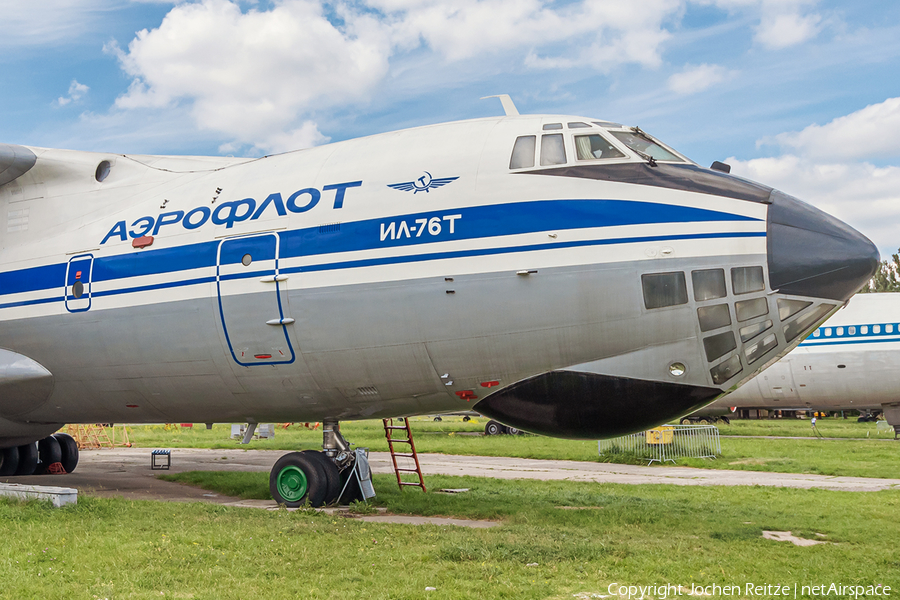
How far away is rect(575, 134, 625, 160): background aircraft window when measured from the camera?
31.1ft

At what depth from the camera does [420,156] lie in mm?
10086

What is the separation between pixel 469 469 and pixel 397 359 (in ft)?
34.7

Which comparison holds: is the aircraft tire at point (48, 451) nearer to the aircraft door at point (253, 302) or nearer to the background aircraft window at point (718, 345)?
the aircraft door at point (253, 302)

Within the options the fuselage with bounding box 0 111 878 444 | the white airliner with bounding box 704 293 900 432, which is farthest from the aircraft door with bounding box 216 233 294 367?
the white airliner with bounding box 704 293 900 432

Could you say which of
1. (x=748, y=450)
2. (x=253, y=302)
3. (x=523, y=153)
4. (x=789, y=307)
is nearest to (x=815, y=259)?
(x=789, y=307)

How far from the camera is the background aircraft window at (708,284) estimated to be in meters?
8.45

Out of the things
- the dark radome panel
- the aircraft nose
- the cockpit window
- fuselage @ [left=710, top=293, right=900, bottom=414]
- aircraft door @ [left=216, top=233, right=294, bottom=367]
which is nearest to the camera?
the aircraft nose

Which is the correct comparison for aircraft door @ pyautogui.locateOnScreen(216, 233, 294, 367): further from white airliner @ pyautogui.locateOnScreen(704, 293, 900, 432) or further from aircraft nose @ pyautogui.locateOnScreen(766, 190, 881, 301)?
white airliner @ pyautogui.locateOnScreen(704, 293, 900, 432)

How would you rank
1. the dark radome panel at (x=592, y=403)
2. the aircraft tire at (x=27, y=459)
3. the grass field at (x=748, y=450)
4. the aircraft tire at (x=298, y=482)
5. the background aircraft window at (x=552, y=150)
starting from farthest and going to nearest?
the grass field at (x=748, y=450) < the aircraft tire at (x=27, y=459) < the aircraft tire at (x=298, y=482) < the background aircraft window at (x=552, y=150) < the dark radome panel at (x=592, y=403)

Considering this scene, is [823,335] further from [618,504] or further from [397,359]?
[397,359]

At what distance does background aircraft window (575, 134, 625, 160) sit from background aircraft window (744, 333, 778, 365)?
9.10 ft

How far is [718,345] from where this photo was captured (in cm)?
859

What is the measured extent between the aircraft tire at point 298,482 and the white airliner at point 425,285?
36 millimetres

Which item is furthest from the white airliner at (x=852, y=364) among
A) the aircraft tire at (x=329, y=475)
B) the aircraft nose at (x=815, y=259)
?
the aircraft tire at (x=329, y=475)
